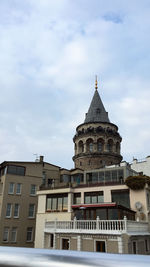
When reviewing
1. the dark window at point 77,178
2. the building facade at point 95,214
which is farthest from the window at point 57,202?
the dark window at point 77,178

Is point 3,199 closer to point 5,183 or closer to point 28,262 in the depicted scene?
point 5,183

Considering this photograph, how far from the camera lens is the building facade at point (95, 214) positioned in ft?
73.8

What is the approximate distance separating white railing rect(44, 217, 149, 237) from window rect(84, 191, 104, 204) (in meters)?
6.05

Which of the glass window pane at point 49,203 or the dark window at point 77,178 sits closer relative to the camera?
the glass window pane at point 49,203

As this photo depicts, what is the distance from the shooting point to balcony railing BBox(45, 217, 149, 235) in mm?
21717

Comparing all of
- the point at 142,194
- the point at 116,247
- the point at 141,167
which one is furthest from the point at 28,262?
the point at 141,167

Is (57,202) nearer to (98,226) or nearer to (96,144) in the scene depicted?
(98,226)

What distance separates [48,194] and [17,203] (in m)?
6.44

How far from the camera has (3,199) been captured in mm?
36000

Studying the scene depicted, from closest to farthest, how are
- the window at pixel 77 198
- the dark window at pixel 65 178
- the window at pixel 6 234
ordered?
the window at pixel 77 198
the window at pixel 6 234
the dark window at pixel 65 178

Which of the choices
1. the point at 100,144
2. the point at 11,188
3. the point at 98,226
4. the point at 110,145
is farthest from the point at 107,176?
the point at 110,145

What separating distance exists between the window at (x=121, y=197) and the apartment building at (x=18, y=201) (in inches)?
574

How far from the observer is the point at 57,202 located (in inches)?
1299

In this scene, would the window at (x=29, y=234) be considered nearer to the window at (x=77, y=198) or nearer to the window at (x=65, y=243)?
the window at (x=77, y=198)
